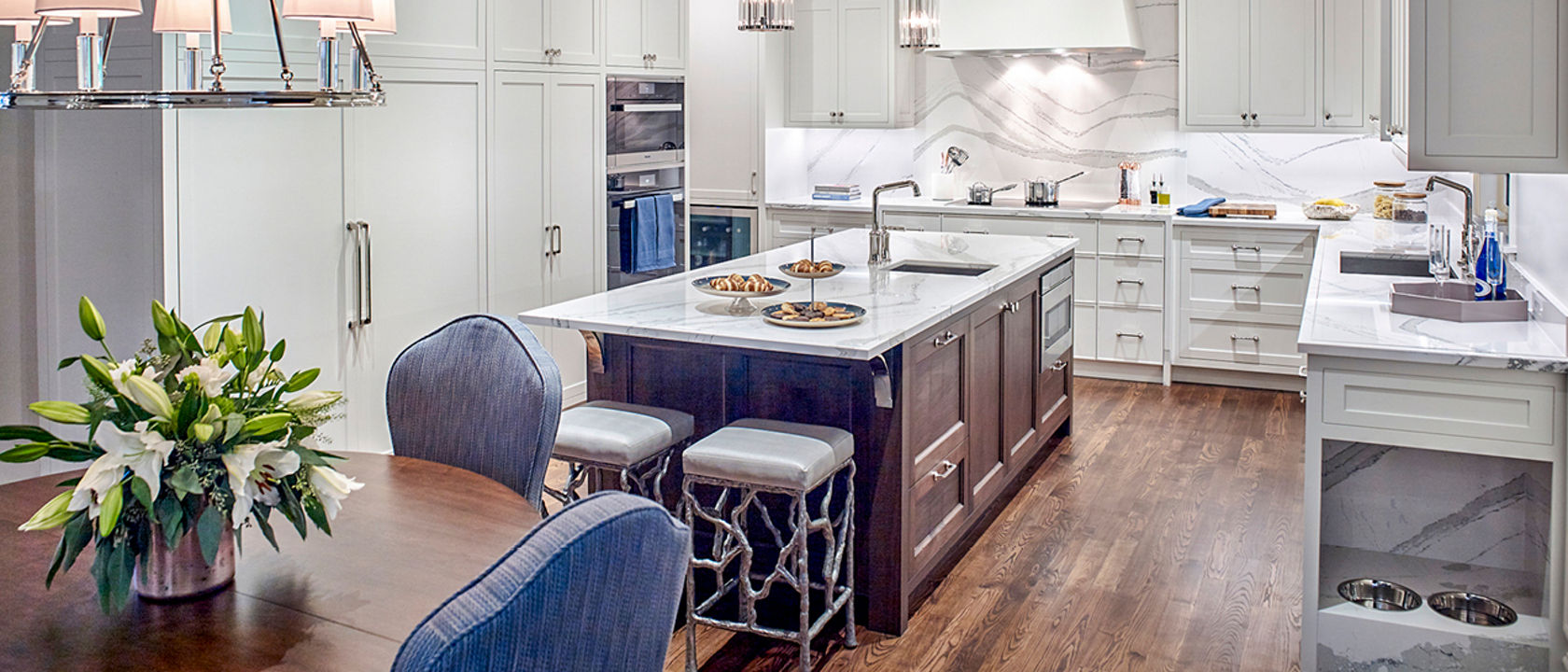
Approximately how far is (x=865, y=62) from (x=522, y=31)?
252cm

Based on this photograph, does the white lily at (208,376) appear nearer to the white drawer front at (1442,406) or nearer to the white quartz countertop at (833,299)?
the white quartz countertop at (833,299)

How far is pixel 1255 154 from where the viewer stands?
6.62 meters

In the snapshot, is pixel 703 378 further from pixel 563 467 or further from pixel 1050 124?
pixel 1050 124

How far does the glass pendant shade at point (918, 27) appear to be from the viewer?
4.96 meters

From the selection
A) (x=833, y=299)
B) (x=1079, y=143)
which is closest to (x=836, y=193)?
(x=1079, y=143)

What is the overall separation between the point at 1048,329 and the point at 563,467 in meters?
2.01

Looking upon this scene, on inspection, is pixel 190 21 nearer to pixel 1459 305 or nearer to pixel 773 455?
pixel 773 455

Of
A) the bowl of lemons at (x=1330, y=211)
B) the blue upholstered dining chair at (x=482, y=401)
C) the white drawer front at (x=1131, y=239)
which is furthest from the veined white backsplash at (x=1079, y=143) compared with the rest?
the blue upholstered dining chair at (x=482, y=401)

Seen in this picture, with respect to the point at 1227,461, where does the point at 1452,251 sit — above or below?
above

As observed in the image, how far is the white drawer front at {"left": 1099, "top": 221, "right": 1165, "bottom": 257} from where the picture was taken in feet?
20.6

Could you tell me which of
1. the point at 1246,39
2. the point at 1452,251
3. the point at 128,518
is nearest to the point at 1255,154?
the point at 1246,39

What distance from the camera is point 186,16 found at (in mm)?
1744

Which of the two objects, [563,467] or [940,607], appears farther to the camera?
[563,467]

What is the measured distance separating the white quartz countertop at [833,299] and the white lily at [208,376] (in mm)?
1588
